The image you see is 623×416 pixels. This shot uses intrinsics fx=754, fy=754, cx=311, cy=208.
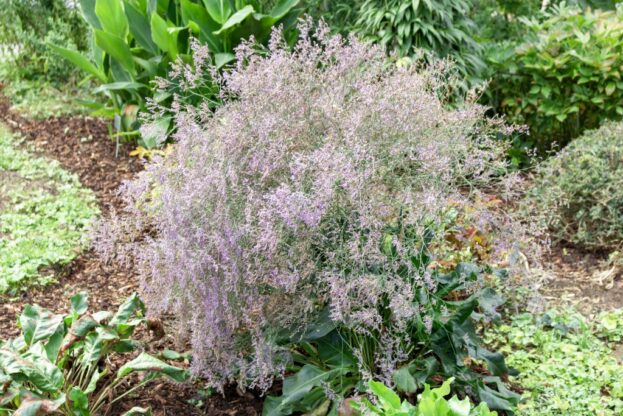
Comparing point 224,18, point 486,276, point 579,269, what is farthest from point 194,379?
point 224,18

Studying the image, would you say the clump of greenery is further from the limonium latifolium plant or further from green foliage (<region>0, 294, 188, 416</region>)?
green foliage (<region>0, 294, 188, 416</region>)

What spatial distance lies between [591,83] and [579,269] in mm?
2232

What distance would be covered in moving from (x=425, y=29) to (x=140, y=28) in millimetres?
2498

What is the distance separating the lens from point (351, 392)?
3.54m

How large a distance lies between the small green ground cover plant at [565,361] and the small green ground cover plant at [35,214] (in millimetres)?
2895

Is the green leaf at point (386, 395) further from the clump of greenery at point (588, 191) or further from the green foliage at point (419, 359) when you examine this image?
the clump of greenery at point (588, 191)

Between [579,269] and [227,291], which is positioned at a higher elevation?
[579,269]

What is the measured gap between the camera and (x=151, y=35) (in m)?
6.61

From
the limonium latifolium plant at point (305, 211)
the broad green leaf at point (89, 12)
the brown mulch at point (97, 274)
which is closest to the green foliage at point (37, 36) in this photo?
the brown mulch at point (97, 274)

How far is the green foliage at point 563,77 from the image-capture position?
6.62 meters

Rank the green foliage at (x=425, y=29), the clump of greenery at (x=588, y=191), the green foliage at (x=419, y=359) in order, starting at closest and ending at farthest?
1. the green foliage at (x=419, y=359)
2. the clump of greenery at (x=588, y=191)
3. the green foliage at (x=425, y=29)

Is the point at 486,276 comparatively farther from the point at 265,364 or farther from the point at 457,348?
the point at 265,364

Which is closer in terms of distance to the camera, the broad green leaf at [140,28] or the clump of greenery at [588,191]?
the clump of greenery at [588,191]

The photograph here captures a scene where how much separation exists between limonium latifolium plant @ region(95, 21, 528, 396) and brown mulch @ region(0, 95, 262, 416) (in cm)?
28
